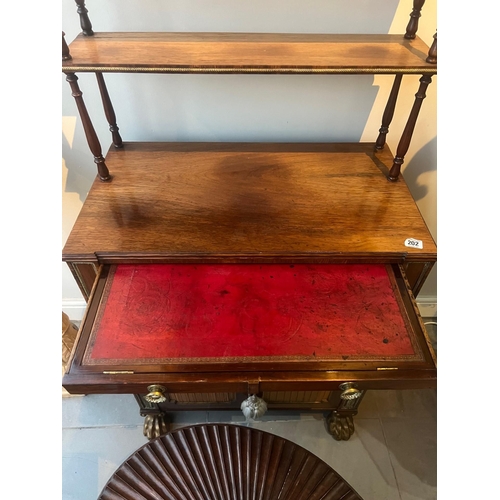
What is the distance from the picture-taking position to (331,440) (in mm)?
1486

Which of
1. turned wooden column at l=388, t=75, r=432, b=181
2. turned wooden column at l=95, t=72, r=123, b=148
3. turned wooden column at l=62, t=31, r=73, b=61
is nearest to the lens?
turned wooden column at l=62, t=31, r=73, b=61

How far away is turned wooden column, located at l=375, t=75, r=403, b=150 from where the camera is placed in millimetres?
1109

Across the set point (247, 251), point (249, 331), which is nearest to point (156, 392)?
point (249, 331)

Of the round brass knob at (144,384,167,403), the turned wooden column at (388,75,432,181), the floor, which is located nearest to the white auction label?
the turned wooden column at (388,75,432,181)

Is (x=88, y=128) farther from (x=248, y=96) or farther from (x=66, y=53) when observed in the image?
(x=248, y=96)

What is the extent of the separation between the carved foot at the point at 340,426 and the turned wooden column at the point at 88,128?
116 cm

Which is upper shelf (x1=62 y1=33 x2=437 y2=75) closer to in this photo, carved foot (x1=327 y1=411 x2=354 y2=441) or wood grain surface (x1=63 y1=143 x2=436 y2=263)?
wood grain surface (x1=63 y1=143 x2=436 y2=263)

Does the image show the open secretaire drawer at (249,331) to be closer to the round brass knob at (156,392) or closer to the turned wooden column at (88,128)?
the round brass knob at (156,392)

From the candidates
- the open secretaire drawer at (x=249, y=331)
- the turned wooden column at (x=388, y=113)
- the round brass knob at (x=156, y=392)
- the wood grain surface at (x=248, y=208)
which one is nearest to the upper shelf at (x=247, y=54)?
the turned wooden column at (x=388, y=113)

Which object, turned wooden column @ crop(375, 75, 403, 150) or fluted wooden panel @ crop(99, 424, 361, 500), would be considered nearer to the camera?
fluted wooden panel @ crop(99, 424, 361, 500)

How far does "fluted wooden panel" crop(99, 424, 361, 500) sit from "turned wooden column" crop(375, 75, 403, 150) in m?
0.94

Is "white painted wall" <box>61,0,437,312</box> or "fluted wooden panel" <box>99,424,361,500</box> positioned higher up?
"white painted wall" <box>61,0,437,312</box>

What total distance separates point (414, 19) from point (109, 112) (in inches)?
34.3

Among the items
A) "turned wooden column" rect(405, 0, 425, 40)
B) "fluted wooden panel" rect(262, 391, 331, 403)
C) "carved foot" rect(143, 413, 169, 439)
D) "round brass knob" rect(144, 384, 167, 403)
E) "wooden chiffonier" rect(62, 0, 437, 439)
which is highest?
"turned wooden column" rect(405, 0, 425, 40)
